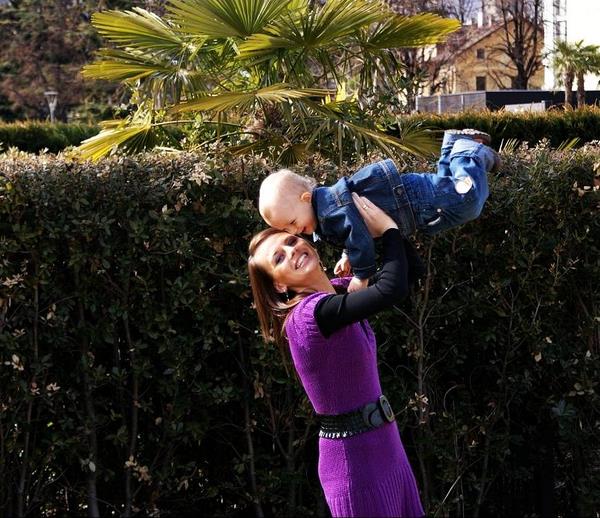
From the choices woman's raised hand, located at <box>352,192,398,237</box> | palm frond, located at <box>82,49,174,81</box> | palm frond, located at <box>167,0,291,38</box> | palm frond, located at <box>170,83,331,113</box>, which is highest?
palm frond, located at <box>167,0,291,38</box>

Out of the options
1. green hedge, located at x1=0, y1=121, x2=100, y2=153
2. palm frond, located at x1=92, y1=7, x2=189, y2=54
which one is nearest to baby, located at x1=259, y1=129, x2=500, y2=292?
palm frond, located at x1=92, y1=7, x2=189, y2=54

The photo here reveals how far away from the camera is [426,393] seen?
4.39 meters

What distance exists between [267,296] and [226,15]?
398 cm

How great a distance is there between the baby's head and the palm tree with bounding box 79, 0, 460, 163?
3202mm

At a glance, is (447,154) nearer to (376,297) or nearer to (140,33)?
(376,297)

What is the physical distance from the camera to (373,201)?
2746mm

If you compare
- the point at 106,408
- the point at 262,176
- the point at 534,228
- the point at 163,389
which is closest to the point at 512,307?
the point at 534,228

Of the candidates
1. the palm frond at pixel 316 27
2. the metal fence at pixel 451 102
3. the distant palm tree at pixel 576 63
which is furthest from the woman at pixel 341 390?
the metal fence at pixel 451 102

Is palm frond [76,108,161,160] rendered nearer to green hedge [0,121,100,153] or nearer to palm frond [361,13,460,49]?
palm frond [361,13,460,49]

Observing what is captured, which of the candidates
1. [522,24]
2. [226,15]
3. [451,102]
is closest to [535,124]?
[226,15]

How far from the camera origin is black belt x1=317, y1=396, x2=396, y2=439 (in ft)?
9.15

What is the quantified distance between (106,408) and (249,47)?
10.0ft

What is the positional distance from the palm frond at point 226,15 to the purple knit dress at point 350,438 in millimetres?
4078

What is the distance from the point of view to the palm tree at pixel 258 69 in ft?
20.5
